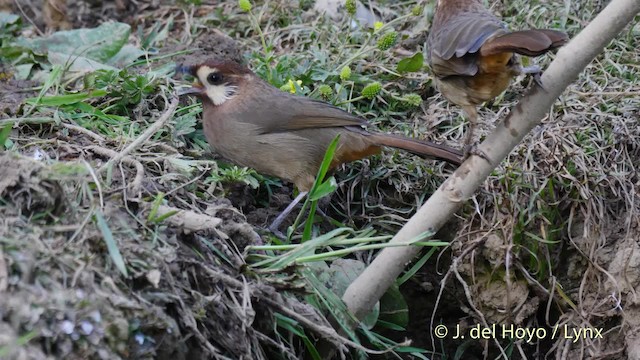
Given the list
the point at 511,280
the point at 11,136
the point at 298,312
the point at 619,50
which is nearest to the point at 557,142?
the point at 511,280

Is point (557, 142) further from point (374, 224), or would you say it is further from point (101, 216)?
point (101, 216)

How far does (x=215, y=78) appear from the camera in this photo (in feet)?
15.1

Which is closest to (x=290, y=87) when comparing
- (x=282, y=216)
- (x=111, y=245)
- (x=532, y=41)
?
(x=282, y=216)

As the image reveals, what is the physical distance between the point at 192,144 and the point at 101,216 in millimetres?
1699

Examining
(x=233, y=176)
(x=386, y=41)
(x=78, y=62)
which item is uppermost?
(x=386, y=41)

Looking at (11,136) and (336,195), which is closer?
(11,136)

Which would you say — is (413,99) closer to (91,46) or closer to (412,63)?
(412,63)

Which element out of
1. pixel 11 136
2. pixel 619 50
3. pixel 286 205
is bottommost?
pixel 286 205

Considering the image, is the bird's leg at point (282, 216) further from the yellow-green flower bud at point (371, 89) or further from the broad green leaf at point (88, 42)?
the broad green leaf at point (88, 42)

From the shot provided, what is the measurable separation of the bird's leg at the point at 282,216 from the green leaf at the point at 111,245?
1309 mm

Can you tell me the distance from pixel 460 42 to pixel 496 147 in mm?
522

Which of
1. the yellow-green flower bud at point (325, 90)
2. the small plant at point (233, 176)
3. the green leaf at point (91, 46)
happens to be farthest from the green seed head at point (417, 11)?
the green leaf at point (91, 46)

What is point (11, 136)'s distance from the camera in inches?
165

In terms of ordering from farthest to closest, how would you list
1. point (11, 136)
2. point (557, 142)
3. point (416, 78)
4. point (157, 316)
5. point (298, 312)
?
point (416, 78), point (557, 142), point (11, 136), point (298, 312), point (157, 316)
